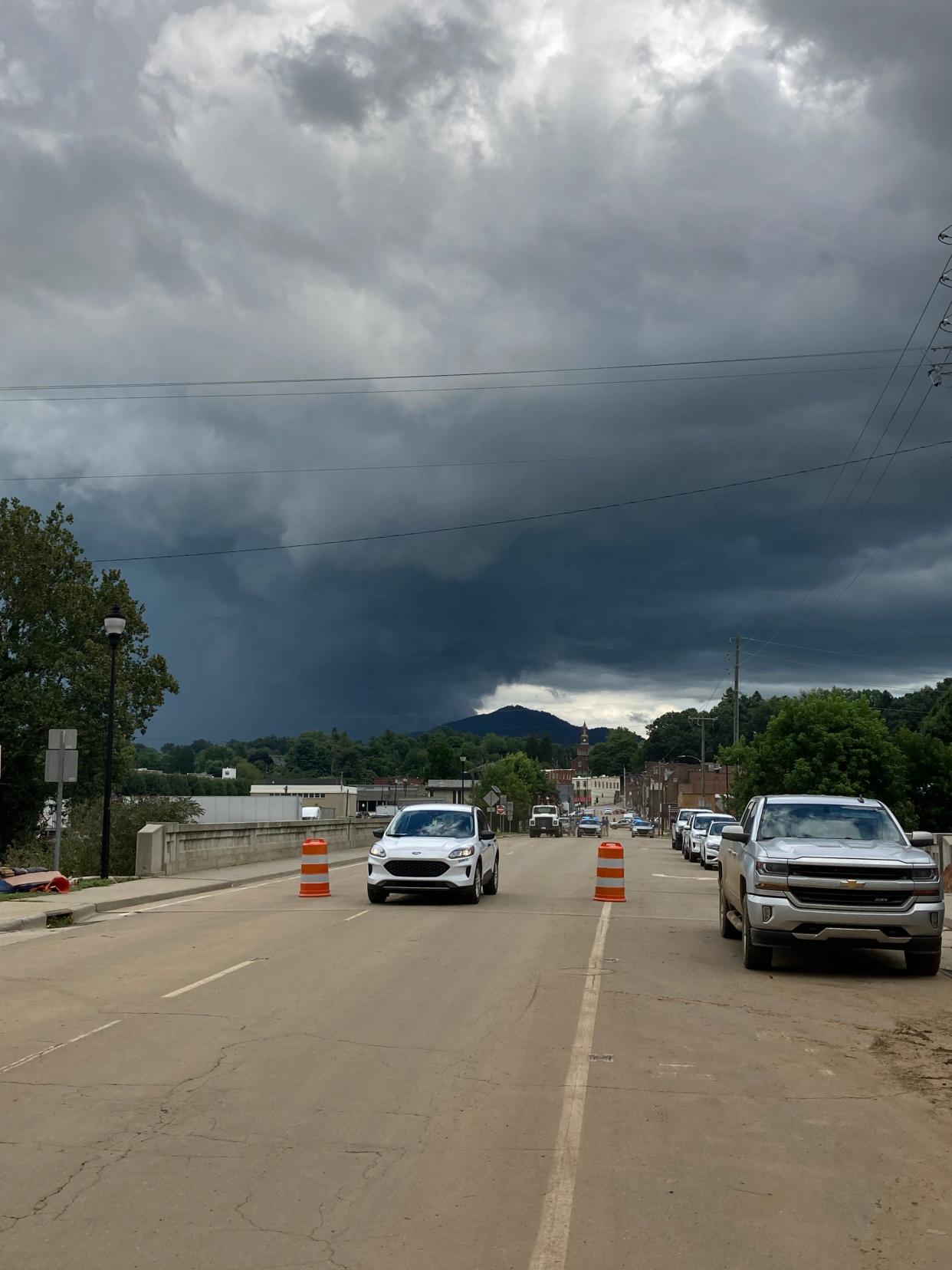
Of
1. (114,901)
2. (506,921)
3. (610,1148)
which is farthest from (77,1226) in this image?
(114,901)

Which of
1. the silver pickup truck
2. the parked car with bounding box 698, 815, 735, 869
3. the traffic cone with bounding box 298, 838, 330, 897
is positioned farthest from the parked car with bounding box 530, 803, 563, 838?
the silver pickup truck

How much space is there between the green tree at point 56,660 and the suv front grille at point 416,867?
3084 cm

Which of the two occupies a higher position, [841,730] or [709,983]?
[841,730]

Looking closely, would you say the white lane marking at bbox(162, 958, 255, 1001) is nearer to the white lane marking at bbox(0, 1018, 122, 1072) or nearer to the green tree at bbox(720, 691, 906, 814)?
the white lane marking at bbox(0, 1018, 122, 1072)

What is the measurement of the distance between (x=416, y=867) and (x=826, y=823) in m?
7.55

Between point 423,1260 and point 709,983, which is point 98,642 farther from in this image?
point 423,1260

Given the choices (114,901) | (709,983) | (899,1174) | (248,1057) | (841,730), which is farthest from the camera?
(841,730)

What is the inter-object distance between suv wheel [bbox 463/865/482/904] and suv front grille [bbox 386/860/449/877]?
598mm

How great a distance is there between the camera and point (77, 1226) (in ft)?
16.9

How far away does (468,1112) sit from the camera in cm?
701

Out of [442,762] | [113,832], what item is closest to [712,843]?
[113,832]

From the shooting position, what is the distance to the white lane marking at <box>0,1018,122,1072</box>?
8180 millimetres

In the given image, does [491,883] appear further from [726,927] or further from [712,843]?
[712,843]

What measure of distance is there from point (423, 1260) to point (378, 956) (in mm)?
8596
